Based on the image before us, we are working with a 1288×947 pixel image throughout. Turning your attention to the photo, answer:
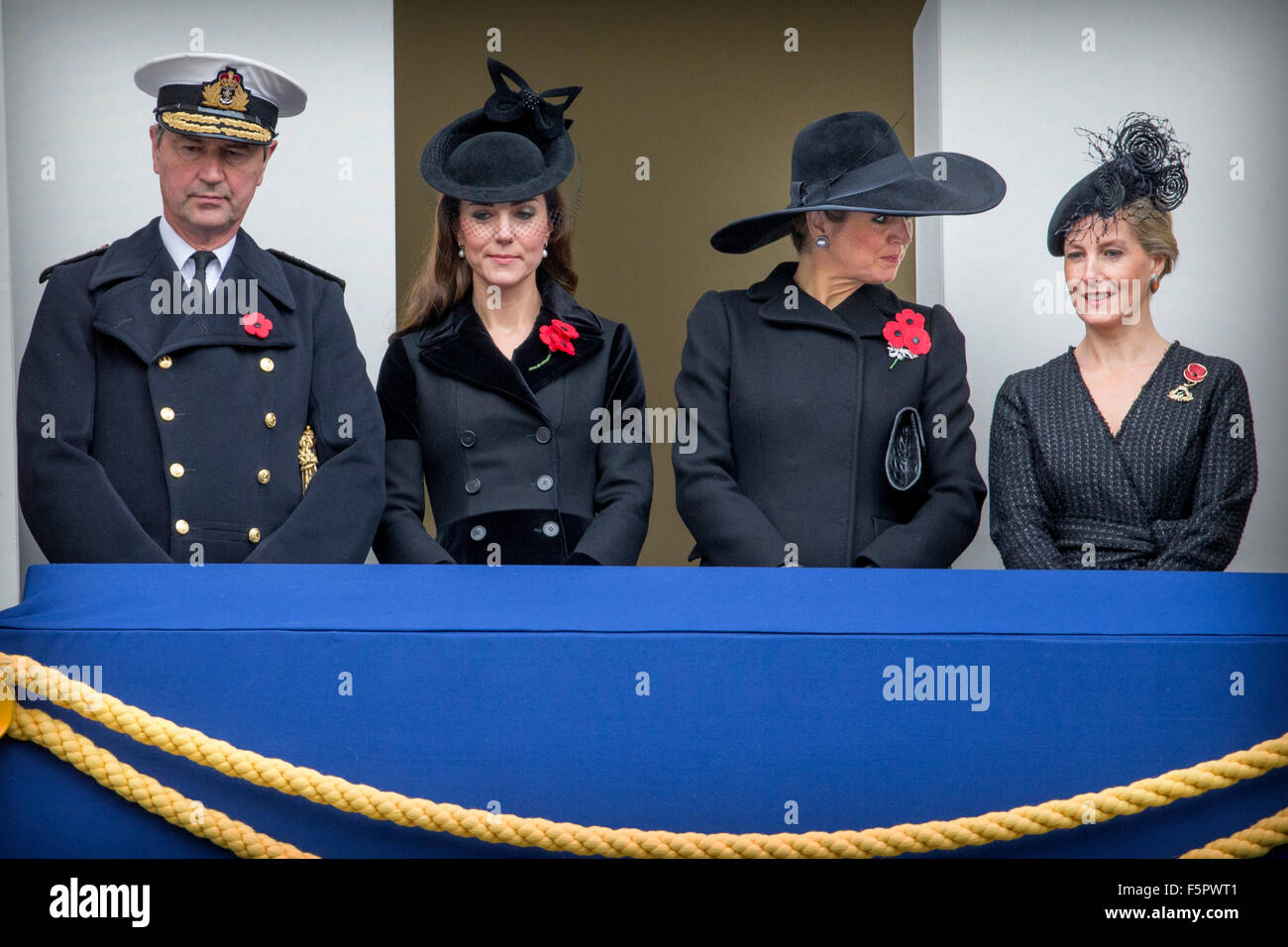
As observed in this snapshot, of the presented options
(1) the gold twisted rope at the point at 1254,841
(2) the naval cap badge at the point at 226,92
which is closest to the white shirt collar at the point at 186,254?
(2) the naval cap badge at the point at 226,92

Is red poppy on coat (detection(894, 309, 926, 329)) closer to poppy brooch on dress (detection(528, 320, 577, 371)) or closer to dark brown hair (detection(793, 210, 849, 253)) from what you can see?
dark brown hair (detection(793, 210, 849, 253))

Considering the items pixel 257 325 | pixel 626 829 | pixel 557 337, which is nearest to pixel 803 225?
pixel 557 337

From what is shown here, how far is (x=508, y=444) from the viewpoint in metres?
2.60

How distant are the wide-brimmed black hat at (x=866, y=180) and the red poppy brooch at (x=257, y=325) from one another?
880 mm

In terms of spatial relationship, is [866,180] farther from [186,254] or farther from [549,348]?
[186,254]

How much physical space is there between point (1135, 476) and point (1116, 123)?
931 mm

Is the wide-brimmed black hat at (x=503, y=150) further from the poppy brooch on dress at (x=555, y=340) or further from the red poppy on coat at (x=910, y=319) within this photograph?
the red poppy on coat at (x=910, y=319)

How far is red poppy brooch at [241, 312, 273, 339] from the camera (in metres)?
2.48

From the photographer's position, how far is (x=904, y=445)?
2562 millimetres

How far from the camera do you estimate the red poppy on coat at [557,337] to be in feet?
8.63

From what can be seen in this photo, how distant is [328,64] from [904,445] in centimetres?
152

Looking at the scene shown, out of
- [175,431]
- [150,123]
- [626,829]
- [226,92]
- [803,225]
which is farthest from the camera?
[150,123]
